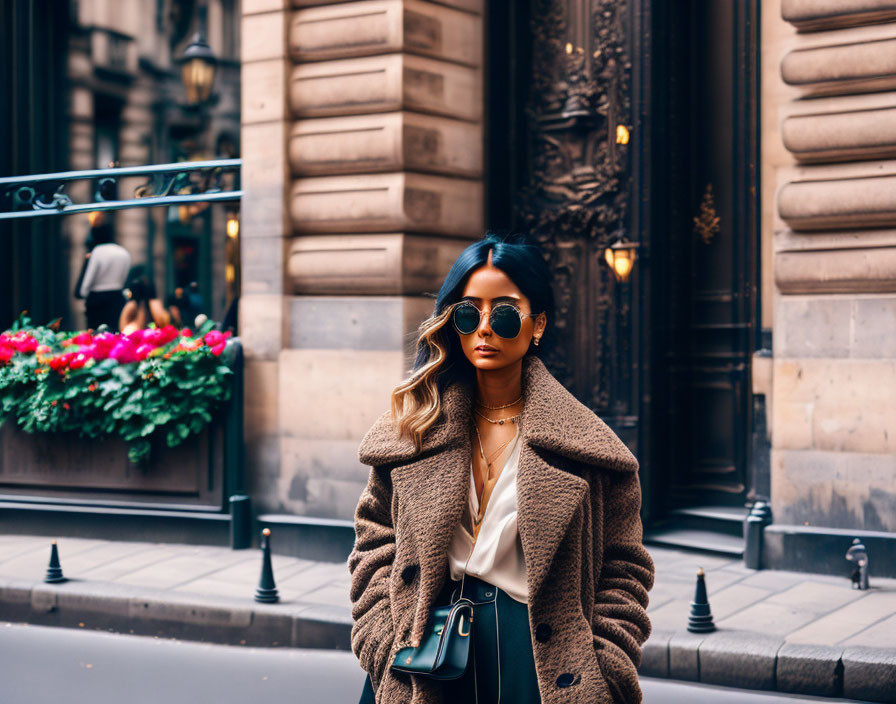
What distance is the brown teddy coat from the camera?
270cm

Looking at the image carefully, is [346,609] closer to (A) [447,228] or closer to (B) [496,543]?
(A) [447,228]

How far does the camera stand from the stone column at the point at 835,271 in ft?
26.8

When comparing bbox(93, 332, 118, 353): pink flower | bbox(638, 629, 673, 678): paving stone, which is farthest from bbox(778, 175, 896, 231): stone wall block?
bbox(93, 332, 118, 353): pink flower

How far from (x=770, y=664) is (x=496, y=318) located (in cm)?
410

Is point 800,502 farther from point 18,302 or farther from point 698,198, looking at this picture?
point 18,302

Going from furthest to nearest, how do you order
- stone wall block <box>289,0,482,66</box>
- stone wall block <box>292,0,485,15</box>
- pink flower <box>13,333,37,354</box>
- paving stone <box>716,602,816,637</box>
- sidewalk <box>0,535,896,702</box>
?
pink flower <box>13,333,37,354</box> → stone wall block <box>292,0,485,15</box> → stone wall block <box>289,0,482,66</box> → paving stone <box>716,602,816,637</box> → sidewalk <box>0,535,896,702</box>

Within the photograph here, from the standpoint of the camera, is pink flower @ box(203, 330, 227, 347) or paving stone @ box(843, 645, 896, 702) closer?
paving stone @ box(843, 645, 896, 702)

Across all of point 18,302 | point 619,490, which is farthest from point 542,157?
point 619,490

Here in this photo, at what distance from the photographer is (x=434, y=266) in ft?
32.2

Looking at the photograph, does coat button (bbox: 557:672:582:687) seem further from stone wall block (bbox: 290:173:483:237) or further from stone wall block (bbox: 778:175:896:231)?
stone wall block (bbox: 290:173:483:237)

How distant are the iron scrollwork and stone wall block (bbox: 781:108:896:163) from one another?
182cm

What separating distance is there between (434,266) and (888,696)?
5.11 meters

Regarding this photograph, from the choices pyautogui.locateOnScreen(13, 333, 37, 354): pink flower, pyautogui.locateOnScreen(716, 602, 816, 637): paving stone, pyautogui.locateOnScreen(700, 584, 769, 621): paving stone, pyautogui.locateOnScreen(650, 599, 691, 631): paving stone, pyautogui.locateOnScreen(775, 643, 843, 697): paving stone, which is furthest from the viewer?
pyautogui.locateOnScreen(13, 333, 37, 354): pink flower

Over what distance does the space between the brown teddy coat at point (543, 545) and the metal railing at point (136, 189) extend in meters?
7.62
